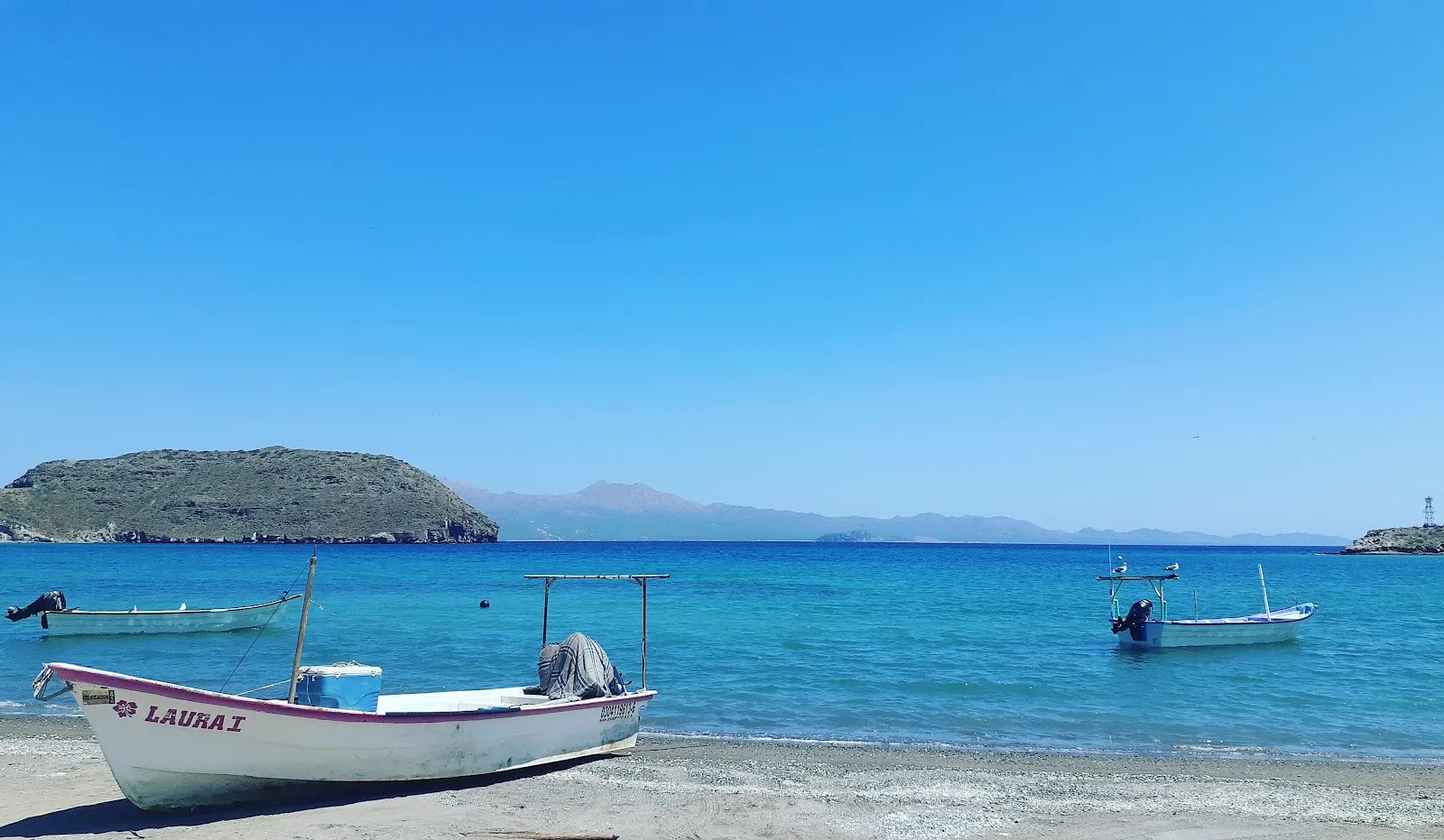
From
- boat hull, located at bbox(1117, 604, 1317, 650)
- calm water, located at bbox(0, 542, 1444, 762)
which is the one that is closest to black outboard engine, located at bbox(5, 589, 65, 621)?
calm water, located at bbox(0, 542, 1444, 762)

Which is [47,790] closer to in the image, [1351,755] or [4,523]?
[1351,755]

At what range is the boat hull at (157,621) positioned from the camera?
2988 cm

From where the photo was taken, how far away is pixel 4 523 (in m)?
122

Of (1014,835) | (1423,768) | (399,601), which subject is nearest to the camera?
(1014,835)

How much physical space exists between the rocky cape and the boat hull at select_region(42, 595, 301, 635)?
162m

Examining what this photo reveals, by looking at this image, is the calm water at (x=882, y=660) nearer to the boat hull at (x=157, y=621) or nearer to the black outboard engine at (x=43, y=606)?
the black outboard engine at (x=43, y=606)

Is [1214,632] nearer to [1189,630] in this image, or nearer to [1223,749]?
[1189,630]

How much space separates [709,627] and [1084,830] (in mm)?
22753

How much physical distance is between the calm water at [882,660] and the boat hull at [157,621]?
2.82ft

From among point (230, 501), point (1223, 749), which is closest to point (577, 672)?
point (1223, 749)

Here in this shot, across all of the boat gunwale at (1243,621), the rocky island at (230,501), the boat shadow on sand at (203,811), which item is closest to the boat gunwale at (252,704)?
the boat shadow on sand at (203,811)

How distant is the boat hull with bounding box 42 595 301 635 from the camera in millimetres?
29875

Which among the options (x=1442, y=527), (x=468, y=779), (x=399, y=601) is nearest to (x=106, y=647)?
(x=399, y=601)

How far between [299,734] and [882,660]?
58.1ft
